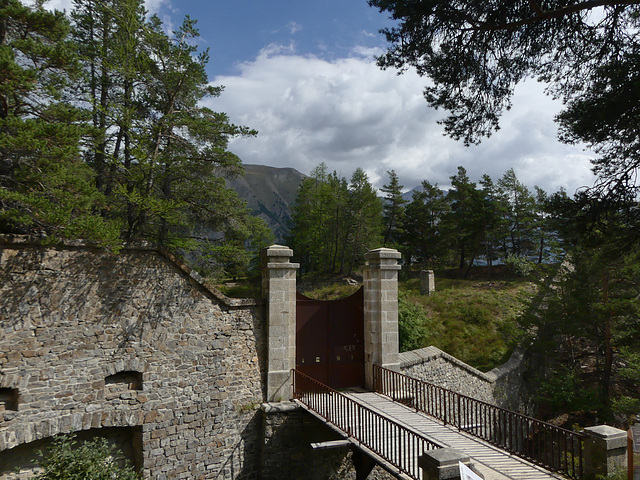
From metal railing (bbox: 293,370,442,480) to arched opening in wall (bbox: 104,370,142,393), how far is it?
382cm

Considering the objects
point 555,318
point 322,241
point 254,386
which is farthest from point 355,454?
point 322,241

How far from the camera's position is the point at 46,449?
8.20 meters

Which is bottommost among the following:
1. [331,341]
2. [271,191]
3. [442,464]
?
[442,464]

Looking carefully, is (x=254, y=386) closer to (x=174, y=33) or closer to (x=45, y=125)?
(x=45, y=125)

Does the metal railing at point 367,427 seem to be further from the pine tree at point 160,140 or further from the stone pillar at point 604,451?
the pine tree at point 160,140

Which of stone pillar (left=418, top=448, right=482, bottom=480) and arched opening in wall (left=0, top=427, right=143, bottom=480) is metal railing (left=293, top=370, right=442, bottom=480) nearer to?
stone pillar (left=418, top=448, right=482, bottom=480)

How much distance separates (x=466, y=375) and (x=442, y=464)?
10517 millimetres

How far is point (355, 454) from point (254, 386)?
10.5ft

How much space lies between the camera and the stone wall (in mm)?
13430

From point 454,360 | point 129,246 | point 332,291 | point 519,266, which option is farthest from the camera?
point 519,266

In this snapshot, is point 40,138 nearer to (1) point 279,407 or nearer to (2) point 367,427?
(1) point 279,407

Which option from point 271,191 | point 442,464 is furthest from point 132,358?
point 271,191

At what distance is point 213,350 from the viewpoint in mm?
10203

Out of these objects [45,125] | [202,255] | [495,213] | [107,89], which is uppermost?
[107,89]
